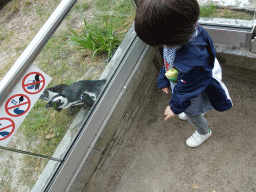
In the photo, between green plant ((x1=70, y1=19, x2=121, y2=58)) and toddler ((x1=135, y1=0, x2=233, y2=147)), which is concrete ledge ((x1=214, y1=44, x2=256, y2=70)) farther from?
green plant ((x1=70, y1=19, x2=121, y2=58))

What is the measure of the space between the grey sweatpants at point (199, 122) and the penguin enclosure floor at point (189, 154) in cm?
22

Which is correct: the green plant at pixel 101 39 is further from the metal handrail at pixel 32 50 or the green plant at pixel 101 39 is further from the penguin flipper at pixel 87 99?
the metal handrail at pixel 32 50

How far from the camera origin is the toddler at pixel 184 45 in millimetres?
854

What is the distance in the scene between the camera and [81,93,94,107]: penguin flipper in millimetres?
1571

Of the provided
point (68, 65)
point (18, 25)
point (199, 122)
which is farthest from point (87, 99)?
point (18, 25)

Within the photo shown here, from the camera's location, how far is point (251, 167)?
164cm

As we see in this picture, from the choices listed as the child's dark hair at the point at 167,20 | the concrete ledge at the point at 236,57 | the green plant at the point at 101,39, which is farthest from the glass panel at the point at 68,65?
the concrete ledge at the point at 236,57

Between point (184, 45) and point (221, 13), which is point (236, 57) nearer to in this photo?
point (221, 13)

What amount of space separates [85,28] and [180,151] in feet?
4.29

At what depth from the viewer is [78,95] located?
153cm

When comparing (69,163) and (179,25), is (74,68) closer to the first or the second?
(69,163)

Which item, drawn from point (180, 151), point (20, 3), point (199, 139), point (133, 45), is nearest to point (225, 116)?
point (199, 139)

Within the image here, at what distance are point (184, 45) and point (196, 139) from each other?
1.03 metres

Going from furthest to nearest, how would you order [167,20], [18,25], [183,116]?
[18,25] < [183,116] < [167,20]
